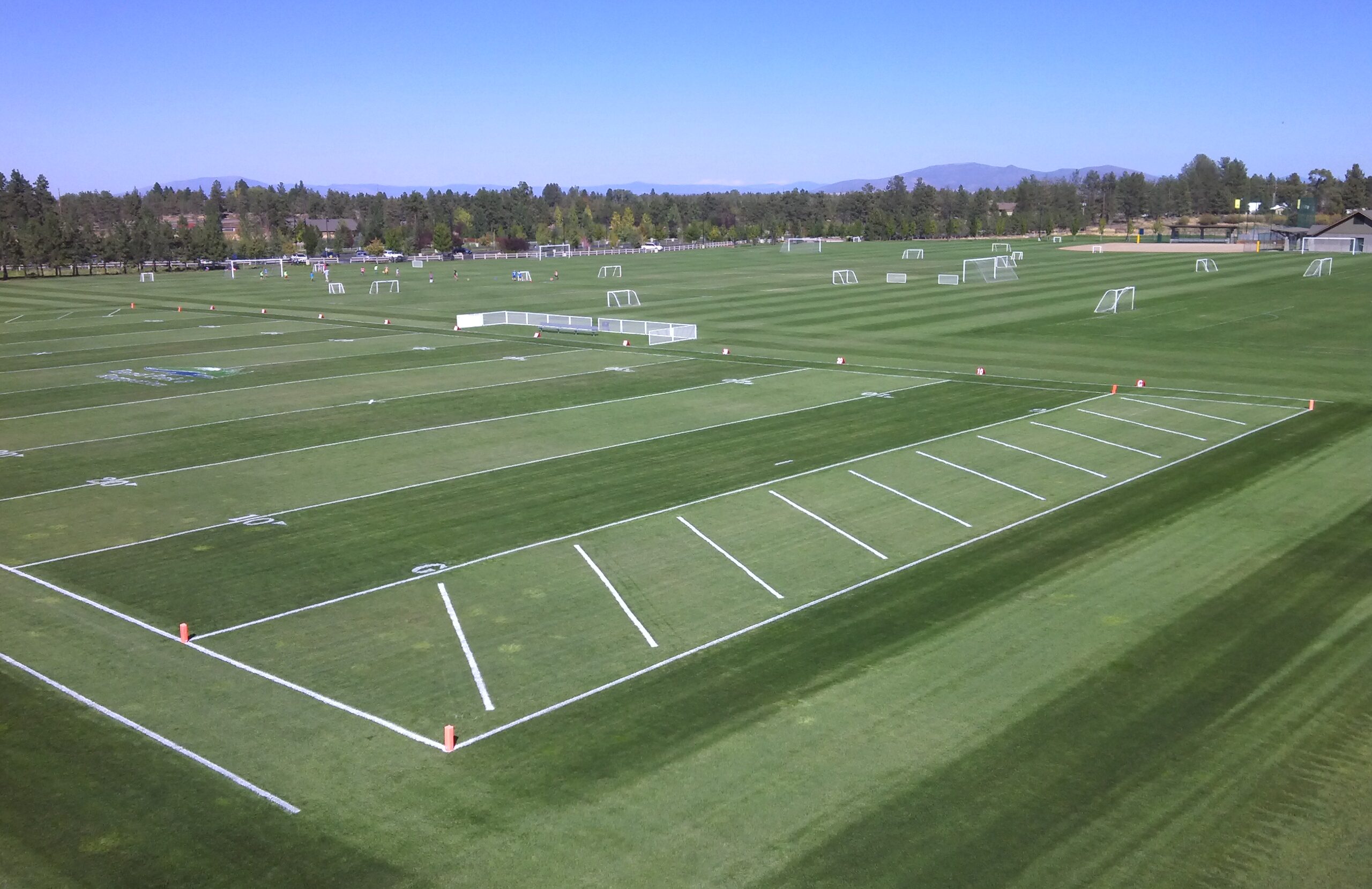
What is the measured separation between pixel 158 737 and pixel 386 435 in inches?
833

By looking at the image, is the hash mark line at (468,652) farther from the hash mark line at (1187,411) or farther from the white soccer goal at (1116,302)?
the white soccer goal at (1116,302)

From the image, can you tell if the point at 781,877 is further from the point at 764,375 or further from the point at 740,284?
the point at 740,284

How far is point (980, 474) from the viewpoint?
96.4 ft

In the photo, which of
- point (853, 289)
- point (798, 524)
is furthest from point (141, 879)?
point (853, 289)

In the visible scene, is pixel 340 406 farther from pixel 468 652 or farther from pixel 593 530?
pixel 468 652

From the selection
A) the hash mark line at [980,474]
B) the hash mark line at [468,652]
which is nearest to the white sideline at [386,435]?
the hash mark line at [980,474]

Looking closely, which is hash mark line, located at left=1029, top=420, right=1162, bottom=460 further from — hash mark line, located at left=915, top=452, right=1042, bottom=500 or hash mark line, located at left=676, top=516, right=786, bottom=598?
hash mark line, located at left=676, top=516, right=786, bottom=598

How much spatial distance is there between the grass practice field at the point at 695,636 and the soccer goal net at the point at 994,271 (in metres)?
53.1

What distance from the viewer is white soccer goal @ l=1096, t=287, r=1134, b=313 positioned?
229ft

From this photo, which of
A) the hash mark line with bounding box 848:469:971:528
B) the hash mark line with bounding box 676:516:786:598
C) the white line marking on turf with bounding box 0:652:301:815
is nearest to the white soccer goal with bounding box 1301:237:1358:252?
the hash mark line with bounding box 848:469:971:528

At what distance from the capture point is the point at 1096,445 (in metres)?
32.7

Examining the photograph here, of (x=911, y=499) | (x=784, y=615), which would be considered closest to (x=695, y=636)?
(x=784, y=615)

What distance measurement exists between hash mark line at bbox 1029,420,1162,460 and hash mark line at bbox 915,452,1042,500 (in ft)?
18.1

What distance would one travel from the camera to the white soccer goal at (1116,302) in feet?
229
